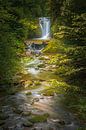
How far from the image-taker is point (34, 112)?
11.1 metres

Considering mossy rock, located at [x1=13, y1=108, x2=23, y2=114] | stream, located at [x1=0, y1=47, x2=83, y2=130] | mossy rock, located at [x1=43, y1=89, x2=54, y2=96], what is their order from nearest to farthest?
1. stream, located at [x1=0, y1=47, x2=83, y2=130]
2. mossy rock, located at [x1=13, y1=108, x2=23, y2=114]
3. mossy rock, located at [x1=43, y1=89, x2=54, y2=96]

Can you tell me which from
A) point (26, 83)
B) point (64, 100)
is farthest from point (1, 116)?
point (26, 83)

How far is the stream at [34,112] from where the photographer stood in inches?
380

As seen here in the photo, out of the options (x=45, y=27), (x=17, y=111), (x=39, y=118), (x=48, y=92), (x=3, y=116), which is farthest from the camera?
(x=45, y=27)

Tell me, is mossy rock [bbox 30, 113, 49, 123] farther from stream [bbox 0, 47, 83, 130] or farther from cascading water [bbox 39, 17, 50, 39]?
cascading water [bbox 39, 17, 50, 39]

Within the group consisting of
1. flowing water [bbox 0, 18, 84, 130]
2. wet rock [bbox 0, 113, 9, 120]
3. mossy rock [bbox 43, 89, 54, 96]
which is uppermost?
wet rock [bbox 0, 113, 9, 120]

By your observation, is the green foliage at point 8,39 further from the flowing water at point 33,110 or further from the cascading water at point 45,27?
the cascading water at point 45,27

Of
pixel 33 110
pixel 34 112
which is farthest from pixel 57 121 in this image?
pixel 33 110

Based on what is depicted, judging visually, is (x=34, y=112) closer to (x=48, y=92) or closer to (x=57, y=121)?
(x=57, y=121)

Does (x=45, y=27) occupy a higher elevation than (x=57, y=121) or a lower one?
higher

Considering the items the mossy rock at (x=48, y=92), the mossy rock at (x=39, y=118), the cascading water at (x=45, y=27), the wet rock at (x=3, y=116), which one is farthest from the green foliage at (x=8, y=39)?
the cascading water at (x=45, y=27)

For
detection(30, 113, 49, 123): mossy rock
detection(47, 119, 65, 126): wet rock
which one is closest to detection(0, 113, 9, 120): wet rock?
detection(30, 113, 49, 123): mossy rock

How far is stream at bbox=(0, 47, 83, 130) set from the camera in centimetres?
A: 966

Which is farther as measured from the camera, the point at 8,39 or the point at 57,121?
the point at 8,39
